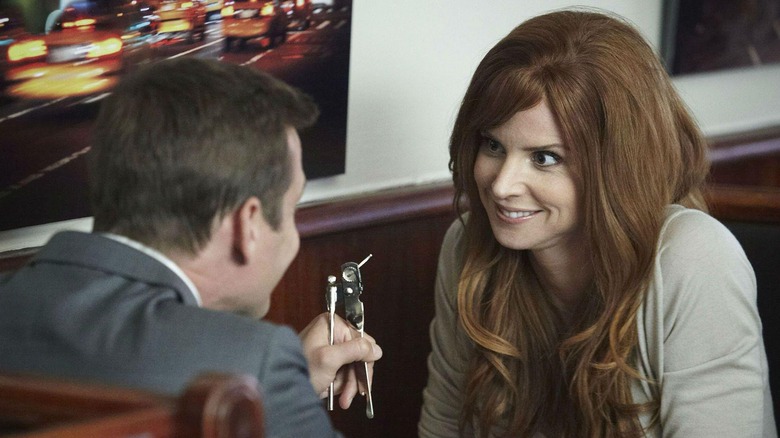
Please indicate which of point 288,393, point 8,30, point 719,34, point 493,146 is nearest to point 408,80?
point 493,146

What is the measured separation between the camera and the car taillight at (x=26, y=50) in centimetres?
Result: 138

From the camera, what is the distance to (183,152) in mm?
1023

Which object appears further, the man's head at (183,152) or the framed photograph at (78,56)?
the framed photograph at (78,56)

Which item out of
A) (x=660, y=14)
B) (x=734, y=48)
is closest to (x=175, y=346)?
(x=660, y=14)

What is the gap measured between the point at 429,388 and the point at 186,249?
3.05ft

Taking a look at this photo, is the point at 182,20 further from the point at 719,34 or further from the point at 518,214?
the point at 719,34

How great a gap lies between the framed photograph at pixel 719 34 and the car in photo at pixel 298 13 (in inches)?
50.6

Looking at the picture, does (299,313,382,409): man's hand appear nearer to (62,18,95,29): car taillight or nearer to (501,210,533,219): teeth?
(501,210,533,219): teeth

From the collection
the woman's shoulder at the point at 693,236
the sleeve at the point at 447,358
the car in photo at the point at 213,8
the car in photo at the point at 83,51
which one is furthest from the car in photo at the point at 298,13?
the woman's shoulder at the point at 693,236

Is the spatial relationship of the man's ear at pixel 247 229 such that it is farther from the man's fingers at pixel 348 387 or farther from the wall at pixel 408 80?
the wall at pixel 408 80

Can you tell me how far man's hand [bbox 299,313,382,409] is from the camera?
1384mm

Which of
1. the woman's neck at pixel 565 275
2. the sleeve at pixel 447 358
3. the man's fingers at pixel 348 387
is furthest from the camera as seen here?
the sleeve at pixel 447 358

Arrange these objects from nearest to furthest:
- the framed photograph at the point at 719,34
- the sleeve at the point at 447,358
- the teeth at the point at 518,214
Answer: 1. the teeth at the point at 518,214
2. the sleeve at the point at 447,358
3. the framed photograph at the point at 719,34

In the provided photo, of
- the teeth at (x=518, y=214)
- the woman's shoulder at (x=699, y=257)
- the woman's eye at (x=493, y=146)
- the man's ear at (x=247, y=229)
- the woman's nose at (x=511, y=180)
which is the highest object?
the man's ear at (x=247, y=229)
